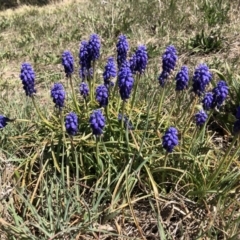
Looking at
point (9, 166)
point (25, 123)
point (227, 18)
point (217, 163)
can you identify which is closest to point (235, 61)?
point (227, 18)

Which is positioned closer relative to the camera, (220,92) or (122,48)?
(220,92)

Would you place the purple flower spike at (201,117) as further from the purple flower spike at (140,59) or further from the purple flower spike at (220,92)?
the purple flower spike at (140,59)

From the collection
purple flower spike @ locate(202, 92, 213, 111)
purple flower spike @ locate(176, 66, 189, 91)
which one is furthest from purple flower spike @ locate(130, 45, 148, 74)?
purple flower spike @ locate(202, 92, 213, 111)

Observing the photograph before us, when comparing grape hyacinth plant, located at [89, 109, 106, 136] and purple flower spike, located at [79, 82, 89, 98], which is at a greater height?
grape hyacinth plant, located at [89, 109, 106, 136]

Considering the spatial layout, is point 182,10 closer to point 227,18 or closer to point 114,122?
point 227,18

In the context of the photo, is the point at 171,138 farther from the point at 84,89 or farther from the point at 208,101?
the point at 84,89

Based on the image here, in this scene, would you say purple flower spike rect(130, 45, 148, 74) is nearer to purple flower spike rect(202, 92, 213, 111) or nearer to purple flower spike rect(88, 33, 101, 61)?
purple flower spike rect(88, 33, 101, 61)

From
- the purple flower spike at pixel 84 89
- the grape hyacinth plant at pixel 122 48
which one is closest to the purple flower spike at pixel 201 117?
the grape hyacinth plant at pixel 122 48

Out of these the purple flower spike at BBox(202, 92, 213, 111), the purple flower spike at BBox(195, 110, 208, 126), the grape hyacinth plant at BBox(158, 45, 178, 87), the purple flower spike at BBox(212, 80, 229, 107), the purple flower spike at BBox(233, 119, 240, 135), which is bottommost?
the purple flower spike at BBox(195, 110, 208, 126)

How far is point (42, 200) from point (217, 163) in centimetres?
118

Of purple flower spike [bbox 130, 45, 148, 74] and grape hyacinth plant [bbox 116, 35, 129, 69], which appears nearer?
purple flower spike [bbox 130, 45, 148, 74]

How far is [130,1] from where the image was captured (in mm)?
7402

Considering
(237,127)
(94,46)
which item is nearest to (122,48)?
(94,46)

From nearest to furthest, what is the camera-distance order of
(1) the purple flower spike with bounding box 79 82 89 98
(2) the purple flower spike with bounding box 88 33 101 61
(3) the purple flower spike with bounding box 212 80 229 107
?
(3) the purple flower spike with bounding box 212 80 229 107
(2) the purple flower spike with bounding box 88 33 101 61
(1) the purple flower spike with bounding box 79 82 89 98
